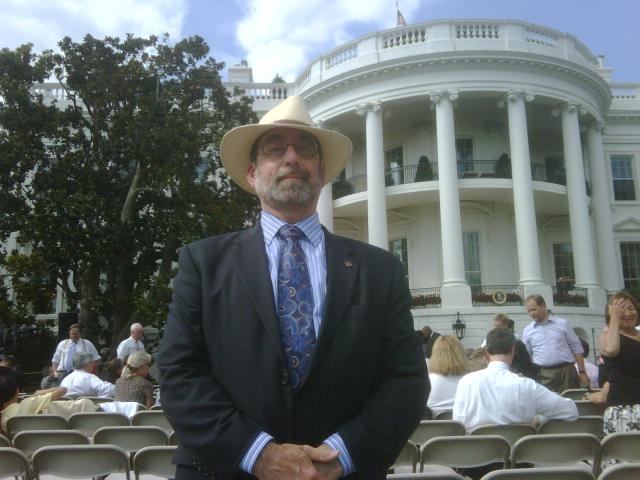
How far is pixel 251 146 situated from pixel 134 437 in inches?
124

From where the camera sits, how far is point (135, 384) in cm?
700

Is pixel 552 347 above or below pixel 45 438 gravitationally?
above

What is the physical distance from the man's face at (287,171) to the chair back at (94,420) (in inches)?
158

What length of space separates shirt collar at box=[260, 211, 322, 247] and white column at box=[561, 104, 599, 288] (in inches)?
864

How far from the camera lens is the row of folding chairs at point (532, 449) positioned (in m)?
3.96

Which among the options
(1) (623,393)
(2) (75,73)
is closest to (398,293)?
(1) (623,393)

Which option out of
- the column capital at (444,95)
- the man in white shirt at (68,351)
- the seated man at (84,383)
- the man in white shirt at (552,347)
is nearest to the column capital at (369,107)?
the column capital at (444,95)

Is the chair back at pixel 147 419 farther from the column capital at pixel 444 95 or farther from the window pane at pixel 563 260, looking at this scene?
the window pane at pixel 563 260

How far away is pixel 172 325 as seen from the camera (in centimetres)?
215

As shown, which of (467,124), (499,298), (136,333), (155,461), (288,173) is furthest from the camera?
(467,124)

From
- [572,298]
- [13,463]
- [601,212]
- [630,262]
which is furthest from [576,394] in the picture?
[630,262]

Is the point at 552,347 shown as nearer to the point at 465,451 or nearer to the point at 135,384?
the point at 465,451

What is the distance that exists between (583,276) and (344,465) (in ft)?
73.6

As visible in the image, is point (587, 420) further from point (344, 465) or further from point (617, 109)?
point (617, 109)
